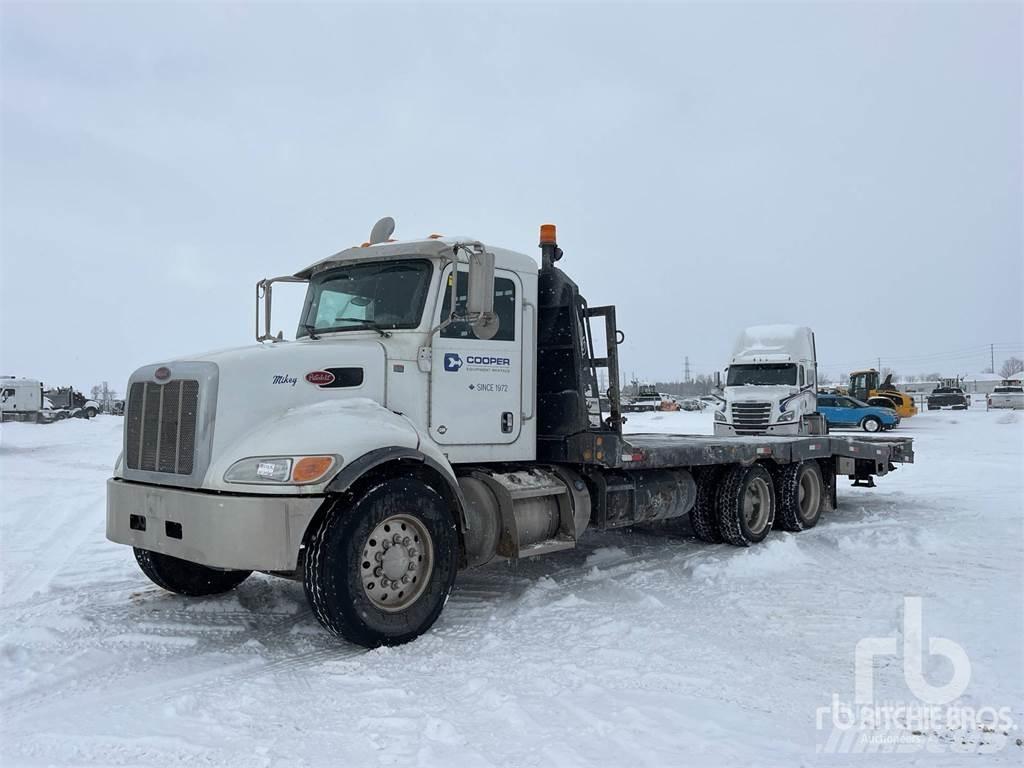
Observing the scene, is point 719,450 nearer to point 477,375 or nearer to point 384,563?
point 477,375

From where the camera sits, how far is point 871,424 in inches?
1243

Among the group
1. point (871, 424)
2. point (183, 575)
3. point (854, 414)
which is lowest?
point (183, 575)

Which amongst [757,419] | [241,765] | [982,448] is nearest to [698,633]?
[241,765]

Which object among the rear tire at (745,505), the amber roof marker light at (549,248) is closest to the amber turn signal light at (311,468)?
the amber roof marker light at (549,248)

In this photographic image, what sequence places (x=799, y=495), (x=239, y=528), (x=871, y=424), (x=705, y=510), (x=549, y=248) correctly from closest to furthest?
(x=239, y=528) < (x=549, y=248) < (x=705, y=510) < (x=799, y=495) < (x=871, y=424)

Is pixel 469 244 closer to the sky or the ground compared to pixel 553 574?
closer to the sky

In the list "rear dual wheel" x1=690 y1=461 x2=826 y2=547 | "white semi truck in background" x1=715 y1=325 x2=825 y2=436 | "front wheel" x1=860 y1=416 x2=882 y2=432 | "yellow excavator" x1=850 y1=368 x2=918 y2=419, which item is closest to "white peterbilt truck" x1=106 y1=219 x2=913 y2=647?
"rear dual wheel" x1=690 y1=461 x2=826 y2=547

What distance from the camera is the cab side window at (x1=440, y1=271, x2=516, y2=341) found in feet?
19.3

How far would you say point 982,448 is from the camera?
2161 cm

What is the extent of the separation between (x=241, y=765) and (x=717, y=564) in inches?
201

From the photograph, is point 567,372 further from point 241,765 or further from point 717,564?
point 241,765

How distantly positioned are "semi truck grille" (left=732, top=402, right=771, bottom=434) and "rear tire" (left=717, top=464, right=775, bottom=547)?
10897mm

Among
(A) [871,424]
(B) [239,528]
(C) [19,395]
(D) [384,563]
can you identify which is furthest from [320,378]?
(C) [19,395]

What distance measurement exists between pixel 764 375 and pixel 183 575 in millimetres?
16715
